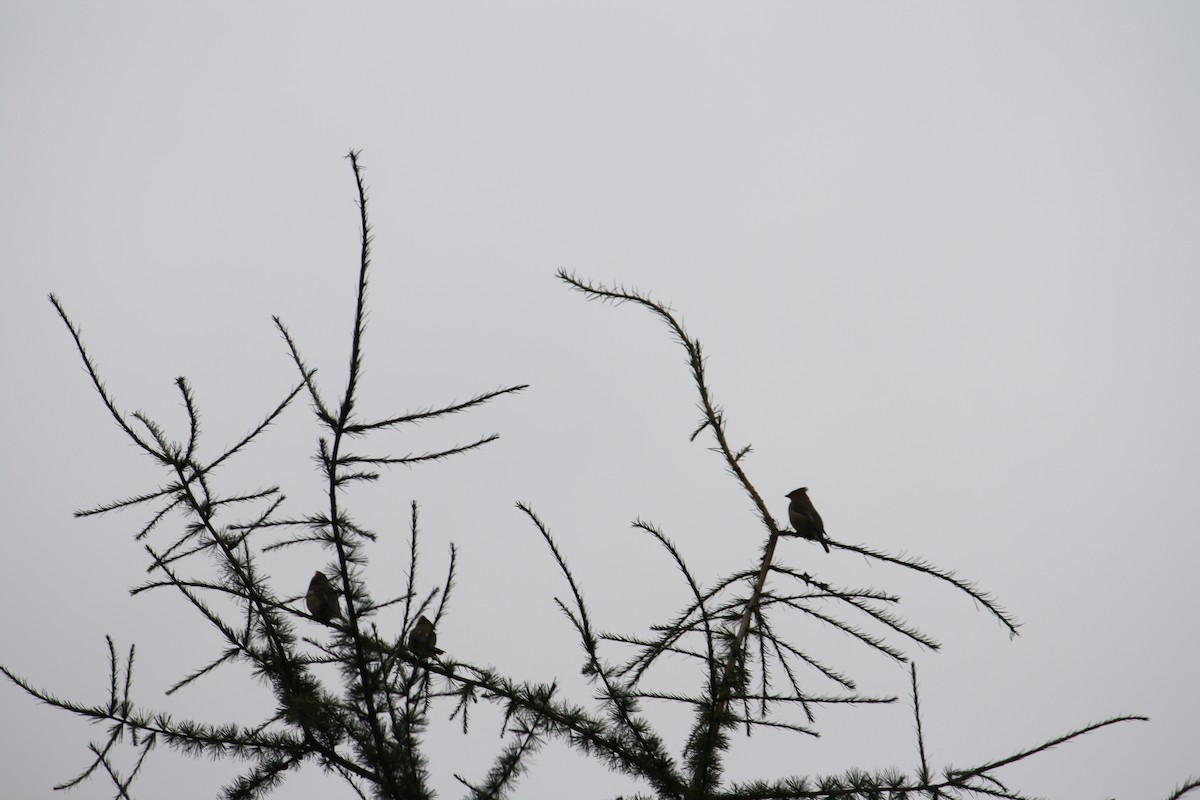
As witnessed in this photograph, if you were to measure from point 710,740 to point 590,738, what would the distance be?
1.35 feet

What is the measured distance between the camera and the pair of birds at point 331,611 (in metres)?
2.65

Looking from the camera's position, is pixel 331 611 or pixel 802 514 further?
pixel 802 514

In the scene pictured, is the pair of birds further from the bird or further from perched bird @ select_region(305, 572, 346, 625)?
the bird

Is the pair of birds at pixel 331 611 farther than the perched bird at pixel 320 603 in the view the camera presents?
No

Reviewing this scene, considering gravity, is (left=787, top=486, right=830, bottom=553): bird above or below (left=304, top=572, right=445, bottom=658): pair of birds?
above

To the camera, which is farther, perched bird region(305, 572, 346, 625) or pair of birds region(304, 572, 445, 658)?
perched bird region(305, 572, 346, 625)

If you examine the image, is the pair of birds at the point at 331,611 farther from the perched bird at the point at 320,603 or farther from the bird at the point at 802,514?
the bird at the point at 802,514

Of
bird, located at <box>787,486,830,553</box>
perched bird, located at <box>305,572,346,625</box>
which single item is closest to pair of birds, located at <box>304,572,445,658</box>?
perched bird, located at <box>305,572,346,625</box>

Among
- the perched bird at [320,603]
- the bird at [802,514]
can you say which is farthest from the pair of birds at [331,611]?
the bird at [802,514]

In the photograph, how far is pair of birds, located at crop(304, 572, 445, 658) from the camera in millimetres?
2648

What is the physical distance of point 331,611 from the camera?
371cm

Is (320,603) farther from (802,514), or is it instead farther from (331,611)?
(802,514)

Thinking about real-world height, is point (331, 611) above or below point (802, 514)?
below

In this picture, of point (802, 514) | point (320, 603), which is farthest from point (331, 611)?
point (802, 514)
